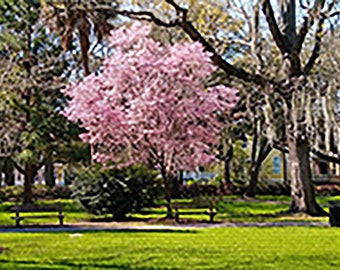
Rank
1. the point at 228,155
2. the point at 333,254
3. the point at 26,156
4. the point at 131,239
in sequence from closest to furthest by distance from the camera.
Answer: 1. the point at 333,254
2. the point at 131,239
3. the point at 26,156
4. the point at 228,155

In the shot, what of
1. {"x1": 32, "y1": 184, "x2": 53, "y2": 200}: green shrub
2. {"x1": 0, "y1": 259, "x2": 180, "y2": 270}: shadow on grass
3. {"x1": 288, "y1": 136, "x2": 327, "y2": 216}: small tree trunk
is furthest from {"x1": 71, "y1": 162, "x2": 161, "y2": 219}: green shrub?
{"x1": 32, "y1": 184, "x2": 53, "y2": 200}: green shrub

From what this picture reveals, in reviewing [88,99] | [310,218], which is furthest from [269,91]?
[88,99]

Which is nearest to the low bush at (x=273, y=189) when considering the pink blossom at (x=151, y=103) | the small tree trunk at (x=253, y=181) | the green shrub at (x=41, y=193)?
the small tree trunk at (x=253, y=181)

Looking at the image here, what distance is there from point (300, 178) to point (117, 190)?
603cm

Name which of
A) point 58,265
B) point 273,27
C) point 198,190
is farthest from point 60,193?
point 58,265

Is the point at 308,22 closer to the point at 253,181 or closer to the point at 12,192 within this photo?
the point at 253,181

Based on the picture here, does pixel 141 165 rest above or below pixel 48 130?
below

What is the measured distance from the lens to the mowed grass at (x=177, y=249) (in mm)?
Answer: 10117

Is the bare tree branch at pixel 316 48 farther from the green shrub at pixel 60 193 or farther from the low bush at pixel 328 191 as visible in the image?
the low bush at pixel 328 191

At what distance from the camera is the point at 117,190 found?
20.8m

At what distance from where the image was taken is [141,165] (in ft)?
70.0

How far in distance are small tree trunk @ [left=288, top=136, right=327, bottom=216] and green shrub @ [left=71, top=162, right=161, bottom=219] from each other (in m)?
4.63

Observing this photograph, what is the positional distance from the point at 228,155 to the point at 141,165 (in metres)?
19.0

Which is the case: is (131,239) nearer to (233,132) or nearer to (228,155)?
(233,132)
